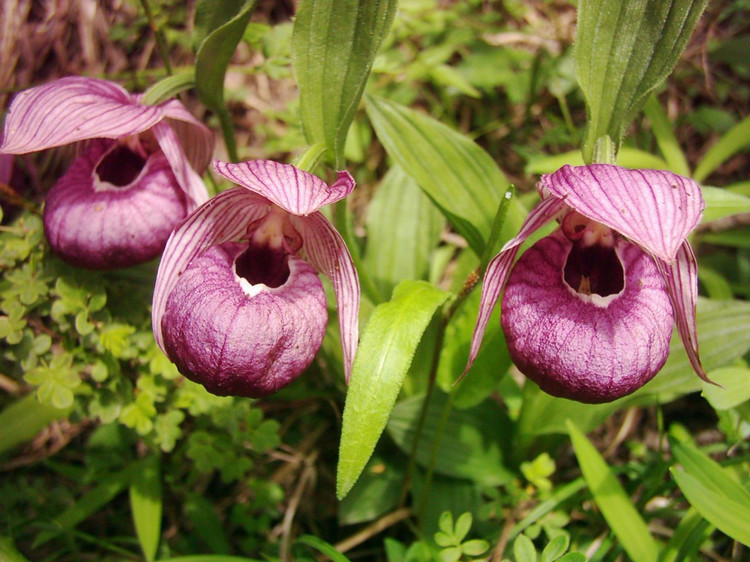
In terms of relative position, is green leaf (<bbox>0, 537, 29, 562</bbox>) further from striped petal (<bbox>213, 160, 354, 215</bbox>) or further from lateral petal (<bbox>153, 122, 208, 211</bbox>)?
striped petal (<bbox>213, 160, 354, 215</bbox>)

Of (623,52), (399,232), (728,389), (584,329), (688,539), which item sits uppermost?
(623,52)

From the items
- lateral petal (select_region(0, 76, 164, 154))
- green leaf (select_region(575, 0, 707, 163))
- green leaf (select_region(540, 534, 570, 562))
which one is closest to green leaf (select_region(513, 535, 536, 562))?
green leaf (select_region(540, 534, 570, 562))

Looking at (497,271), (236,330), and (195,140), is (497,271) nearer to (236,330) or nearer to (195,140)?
(236,330)

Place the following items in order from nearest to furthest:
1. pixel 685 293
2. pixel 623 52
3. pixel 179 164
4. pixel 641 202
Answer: pixel 641 202
pixel 685 293
pixel 623 52
pixel 179 164

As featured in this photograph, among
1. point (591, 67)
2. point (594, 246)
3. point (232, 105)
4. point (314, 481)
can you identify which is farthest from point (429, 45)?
point (314, 481)

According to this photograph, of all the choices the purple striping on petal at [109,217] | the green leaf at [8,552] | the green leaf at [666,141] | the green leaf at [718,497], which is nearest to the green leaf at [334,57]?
the purple striping on petal at [109,217]

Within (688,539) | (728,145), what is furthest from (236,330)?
(728,145)

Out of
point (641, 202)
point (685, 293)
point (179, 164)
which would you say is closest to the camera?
point (641, 202)
